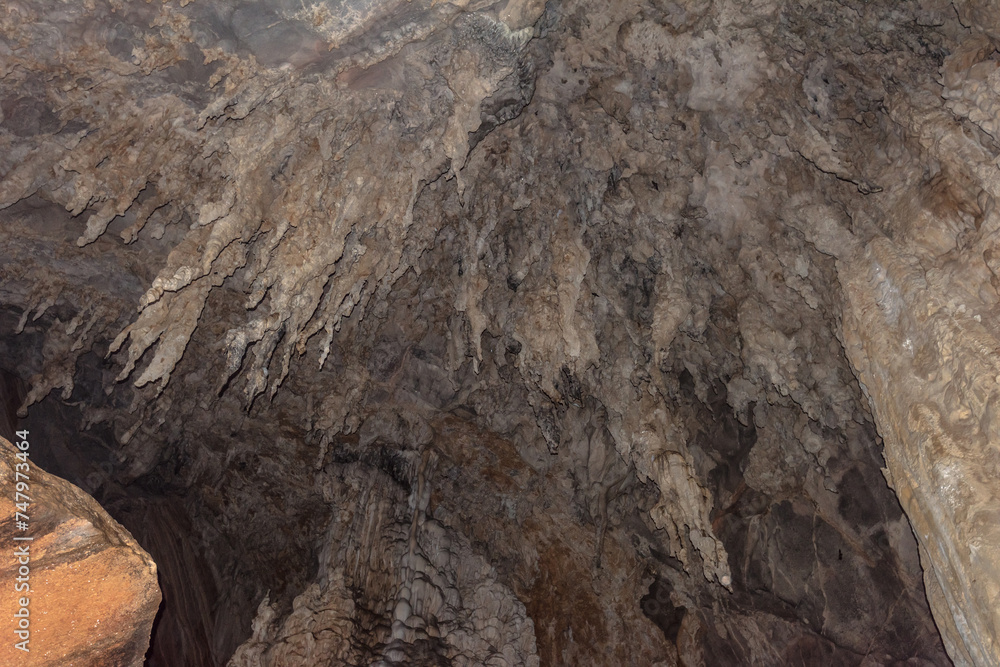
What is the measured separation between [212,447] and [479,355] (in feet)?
12.0

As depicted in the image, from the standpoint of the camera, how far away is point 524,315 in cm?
566

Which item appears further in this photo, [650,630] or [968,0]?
[650,630]

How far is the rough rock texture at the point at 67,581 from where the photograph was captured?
1.99 metres

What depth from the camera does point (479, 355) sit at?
585 cm

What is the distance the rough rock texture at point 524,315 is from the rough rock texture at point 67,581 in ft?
6.51

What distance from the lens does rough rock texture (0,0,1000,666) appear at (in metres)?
3.47

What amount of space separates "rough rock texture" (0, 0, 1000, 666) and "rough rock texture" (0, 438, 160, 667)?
1985mm

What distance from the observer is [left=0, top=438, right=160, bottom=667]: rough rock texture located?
1986mm

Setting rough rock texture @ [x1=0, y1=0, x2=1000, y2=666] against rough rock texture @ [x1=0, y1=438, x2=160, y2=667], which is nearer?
rough rock texture @ [x1=0, y1=438, x2=160, y2=667]

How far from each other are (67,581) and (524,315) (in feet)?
13.3

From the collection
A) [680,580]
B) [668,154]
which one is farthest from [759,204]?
[680,580]

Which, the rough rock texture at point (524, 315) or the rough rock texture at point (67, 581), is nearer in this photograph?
the rough rock texture at point (67, 581)

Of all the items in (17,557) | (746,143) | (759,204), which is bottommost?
(759,204)

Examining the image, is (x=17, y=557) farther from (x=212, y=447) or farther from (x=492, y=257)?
(x=212, y=447)
